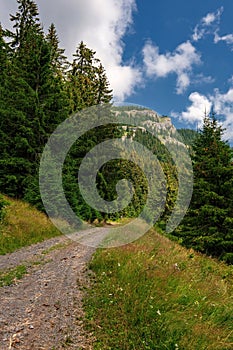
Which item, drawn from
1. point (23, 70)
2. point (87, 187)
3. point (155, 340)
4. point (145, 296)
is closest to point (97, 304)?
point (145, 296)

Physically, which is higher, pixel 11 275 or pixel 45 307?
pixel 45 307

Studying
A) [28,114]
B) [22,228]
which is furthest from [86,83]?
[22,228]

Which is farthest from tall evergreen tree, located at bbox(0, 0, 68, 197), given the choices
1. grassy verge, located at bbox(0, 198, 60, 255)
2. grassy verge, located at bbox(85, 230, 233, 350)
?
grassy verge, located at bbox(85, 230, 233, 350)

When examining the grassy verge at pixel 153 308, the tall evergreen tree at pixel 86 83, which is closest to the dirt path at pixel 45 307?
the grassy verge at pixel 153 308

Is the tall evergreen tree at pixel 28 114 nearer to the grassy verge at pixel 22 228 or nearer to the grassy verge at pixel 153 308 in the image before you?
the grassy verge at pixel 22 228

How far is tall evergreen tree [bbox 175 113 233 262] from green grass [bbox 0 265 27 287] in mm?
12329

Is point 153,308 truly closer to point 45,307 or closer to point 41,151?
point 45,307

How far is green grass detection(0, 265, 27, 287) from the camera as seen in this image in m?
7.60

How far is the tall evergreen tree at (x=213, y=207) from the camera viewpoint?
18391 millimetres

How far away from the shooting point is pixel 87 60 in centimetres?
4091

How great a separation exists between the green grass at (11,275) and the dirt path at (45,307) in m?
0.18

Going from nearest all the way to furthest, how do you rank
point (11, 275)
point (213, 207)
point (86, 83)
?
point (11, 275) < point (213, 207) < point (86, 83)

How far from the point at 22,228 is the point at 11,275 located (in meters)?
6.93

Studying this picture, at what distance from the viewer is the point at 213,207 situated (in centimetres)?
1884
